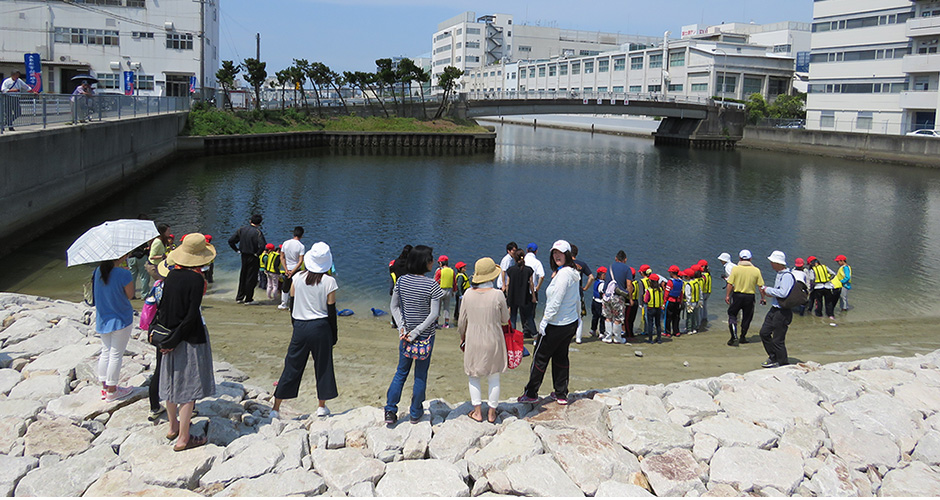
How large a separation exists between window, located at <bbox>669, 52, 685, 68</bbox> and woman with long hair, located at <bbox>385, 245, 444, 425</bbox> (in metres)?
101

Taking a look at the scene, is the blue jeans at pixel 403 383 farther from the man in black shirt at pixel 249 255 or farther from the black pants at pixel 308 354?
the man in black shirt at pixel 249 255

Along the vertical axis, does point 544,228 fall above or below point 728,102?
below

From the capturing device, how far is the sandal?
6.37 metres

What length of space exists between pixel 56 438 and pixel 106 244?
1.99 metres

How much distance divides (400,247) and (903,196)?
32.6m

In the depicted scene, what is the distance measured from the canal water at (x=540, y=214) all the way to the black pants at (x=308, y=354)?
841 cm

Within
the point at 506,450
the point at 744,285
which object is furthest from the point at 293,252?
the point at 744,285

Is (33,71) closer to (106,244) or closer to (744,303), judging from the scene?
(106,244)

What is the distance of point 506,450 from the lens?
21.8 feet

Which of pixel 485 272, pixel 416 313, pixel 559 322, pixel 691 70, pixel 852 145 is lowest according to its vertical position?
pixel 559 322

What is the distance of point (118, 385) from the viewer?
24.7 ft

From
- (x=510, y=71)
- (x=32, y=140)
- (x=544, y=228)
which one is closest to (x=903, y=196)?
(x=544, y=228)

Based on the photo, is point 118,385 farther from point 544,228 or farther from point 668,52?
point 668,52

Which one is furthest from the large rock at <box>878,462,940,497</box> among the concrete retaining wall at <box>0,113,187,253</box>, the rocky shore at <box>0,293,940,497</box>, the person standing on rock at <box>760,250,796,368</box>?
the concrete retaining wall at <box>0,113,187,253</box>
